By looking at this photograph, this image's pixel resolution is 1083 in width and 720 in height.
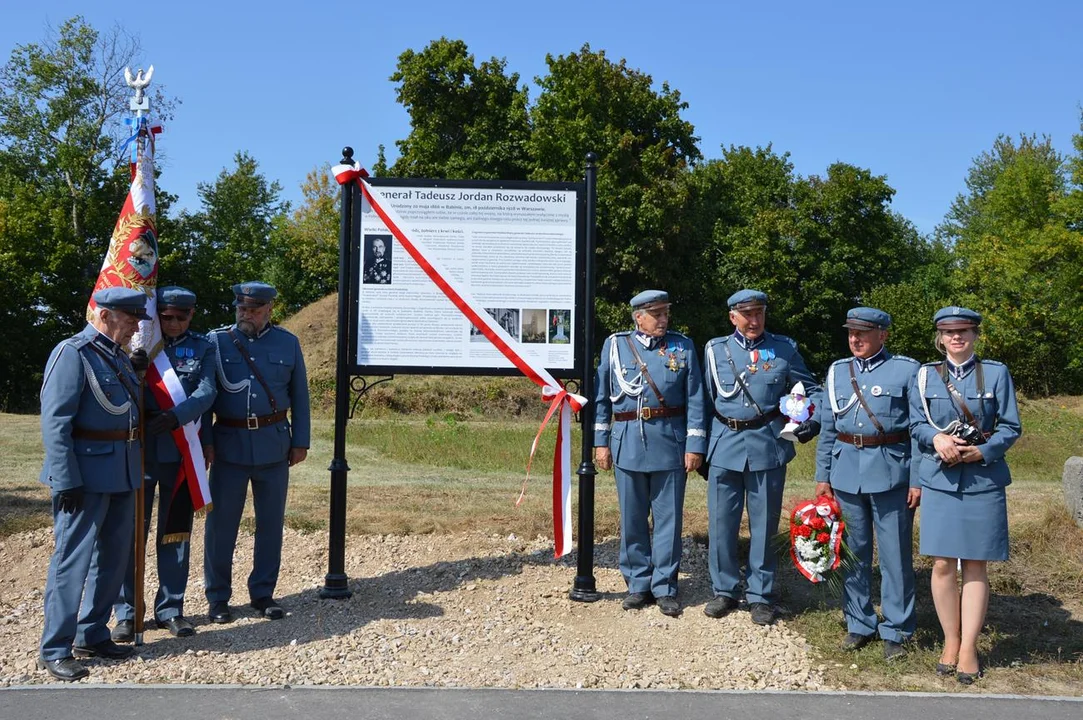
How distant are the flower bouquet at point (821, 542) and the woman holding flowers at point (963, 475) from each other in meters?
0.57

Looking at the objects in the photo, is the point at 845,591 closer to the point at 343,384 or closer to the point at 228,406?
the point at 343,384

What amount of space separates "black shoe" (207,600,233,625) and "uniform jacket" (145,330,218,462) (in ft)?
3.17

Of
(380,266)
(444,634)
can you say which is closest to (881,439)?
(444,634)

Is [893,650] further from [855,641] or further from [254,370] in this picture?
[254,370]

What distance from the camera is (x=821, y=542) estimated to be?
5793 millimetres

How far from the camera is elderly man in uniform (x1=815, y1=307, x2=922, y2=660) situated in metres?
5.61

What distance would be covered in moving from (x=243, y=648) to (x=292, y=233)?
5552cm

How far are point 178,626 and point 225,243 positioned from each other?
52.2 metres

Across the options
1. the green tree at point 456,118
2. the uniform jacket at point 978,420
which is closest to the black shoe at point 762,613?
the uniform jacket at point 978,420

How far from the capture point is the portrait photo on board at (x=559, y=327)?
6.85 metres

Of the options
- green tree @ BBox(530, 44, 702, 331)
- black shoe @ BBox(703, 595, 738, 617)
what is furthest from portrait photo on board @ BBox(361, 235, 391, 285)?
green tree @ BBox(530, 44, 702, 331)

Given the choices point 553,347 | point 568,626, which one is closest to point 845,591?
point 568,626

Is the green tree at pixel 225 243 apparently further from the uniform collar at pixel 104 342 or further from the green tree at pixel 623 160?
the uniform collar at pixel 104 342

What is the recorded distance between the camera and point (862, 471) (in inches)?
223
